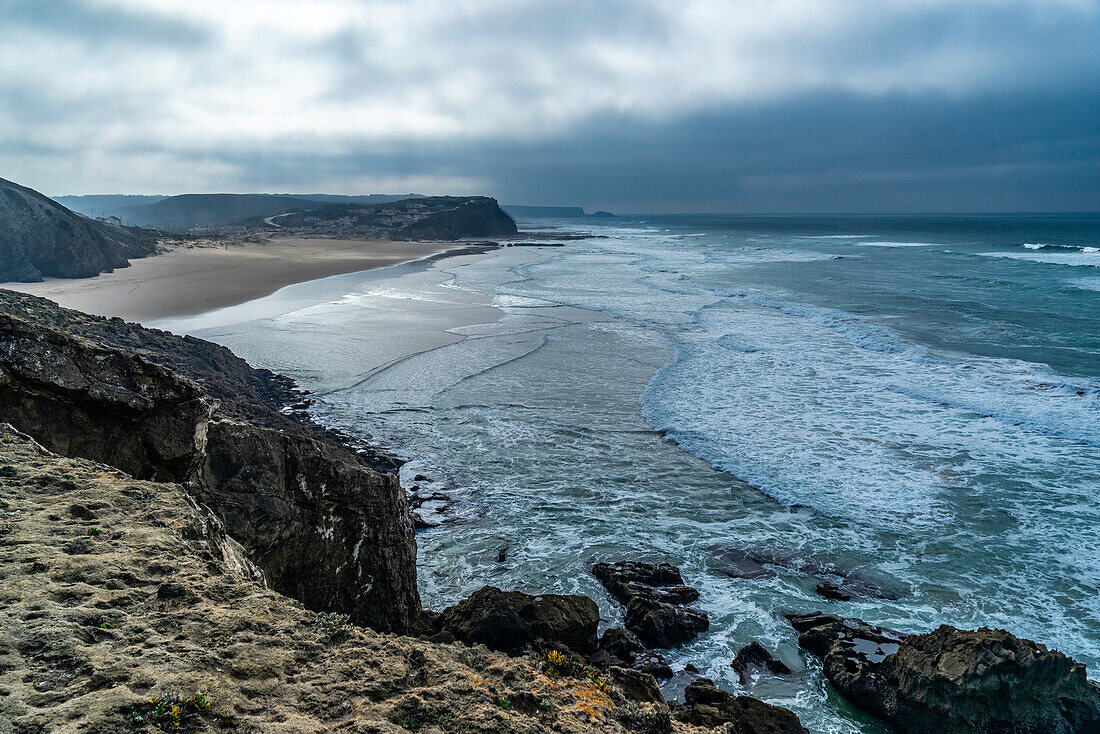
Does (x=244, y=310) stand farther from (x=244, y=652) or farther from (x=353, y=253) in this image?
(x=353, y=253)

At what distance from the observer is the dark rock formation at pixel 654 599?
7039 millimetres

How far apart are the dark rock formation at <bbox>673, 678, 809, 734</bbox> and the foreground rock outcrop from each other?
1.06 meters

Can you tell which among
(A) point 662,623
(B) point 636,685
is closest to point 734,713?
(B) point 636,685

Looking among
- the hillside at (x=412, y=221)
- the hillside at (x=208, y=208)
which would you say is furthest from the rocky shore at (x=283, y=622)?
the hillside at (x=208, y=208)

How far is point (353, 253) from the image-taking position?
60.4 metres

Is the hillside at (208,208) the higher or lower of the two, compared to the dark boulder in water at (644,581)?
higher

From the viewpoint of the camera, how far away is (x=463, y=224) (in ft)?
359

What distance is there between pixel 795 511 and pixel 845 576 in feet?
5.83

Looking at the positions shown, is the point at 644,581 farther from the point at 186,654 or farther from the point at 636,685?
the point at 186,654

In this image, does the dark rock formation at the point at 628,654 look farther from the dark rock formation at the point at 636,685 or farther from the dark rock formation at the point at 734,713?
the dark rock formation at the point at 636,685

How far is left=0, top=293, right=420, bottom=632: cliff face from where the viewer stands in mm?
5180

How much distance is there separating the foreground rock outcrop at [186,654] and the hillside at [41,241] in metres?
34.0

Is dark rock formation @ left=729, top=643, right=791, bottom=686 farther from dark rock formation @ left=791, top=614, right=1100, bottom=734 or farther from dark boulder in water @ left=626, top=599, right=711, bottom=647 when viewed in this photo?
dark rock formation @ left=791, top=614, right=1100, bottom=734

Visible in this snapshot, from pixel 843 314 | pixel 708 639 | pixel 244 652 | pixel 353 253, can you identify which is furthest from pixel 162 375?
pixel 353 253
